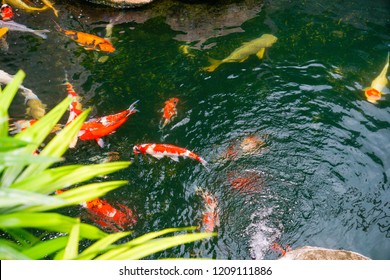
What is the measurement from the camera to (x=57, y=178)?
1770mm

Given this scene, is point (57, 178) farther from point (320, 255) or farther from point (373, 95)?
point (373, 95)

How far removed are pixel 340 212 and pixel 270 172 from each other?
99 cm

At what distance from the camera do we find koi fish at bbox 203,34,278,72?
6.58 metres

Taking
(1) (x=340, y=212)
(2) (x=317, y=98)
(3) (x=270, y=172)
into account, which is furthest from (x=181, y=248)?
(2) (x=317, y=98)

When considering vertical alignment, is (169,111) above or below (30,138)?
below

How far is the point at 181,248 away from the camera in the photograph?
13.7ft

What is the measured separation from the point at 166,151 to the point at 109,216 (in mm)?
1135

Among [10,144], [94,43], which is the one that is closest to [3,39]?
[94,43]

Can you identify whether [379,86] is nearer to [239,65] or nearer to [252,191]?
[239,65]

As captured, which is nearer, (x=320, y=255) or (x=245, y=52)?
(x=320, y=255)

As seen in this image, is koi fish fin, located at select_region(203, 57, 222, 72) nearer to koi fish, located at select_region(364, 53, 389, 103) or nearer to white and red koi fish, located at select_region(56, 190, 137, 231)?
koi fish, located at select_region(364, 53, 389, 103)

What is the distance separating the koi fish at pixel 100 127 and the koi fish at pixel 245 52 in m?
2.04

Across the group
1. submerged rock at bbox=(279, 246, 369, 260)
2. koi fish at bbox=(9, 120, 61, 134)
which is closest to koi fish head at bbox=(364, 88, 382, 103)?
submerged rock at bbox=(279, 246, 369, 260)

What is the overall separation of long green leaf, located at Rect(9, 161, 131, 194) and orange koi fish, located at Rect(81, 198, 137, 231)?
8.79 feet
